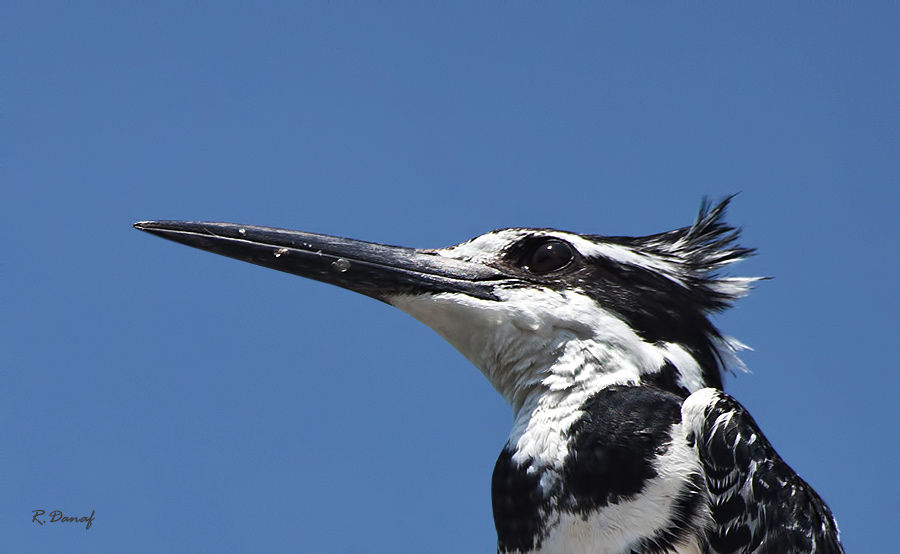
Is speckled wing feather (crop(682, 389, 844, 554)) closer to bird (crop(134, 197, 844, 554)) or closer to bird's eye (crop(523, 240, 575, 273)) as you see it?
bird (crop(134, 197, 844, 554))

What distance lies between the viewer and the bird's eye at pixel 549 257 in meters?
5.41

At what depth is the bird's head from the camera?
5.11 metres

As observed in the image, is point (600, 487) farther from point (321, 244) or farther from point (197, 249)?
point (197, 249)

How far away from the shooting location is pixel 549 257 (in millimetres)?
5426

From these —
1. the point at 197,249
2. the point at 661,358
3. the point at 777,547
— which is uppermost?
the point at 197,249

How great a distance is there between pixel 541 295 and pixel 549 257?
258 mm

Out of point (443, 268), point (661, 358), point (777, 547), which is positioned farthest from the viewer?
point (443, 268)

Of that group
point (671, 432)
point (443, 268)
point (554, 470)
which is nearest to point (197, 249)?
point (443, 268)

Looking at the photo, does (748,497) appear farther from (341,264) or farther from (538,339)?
(341,264)

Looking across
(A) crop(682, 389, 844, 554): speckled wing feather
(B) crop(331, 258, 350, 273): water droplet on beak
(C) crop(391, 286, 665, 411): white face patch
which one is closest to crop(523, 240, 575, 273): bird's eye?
(C) crop(391, 286, 665, 411): white face patch

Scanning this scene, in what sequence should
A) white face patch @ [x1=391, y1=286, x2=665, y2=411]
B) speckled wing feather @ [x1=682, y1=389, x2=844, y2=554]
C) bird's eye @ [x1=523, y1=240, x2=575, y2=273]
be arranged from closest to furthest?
speckled wing feather @ [x1=682, y1=389, x2=844, y2=554] → white face patch @ [x1=391, y1=286, x2=665, y2=411] → bird's eye @ [x1=523, y1=240, x2=575, y2=273]

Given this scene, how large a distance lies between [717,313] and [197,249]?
2.77m

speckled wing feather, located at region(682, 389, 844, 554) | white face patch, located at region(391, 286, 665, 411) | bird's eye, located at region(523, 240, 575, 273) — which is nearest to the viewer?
speckled wing feather, located at region(682, 389, 844, 554)

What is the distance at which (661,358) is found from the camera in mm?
5133
